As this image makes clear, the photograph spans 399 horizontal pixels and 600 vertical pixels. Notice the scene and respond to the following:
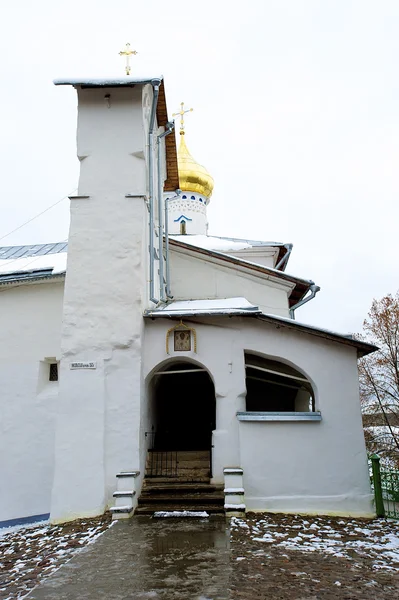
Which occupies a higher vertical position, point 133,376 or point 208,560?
point 133,376

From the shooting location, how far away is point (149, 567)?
17.4 ft

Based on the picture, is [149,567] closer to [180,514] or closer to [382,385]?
[180,514]

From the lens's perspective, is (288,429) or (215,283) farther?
(215,283)

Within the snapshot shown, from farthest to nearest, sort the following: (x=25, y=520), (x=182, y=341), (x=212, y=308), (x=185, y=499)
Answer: (x=25, y=520), (x=212, y=308), (x=182, y=341), (x=185, y=499)

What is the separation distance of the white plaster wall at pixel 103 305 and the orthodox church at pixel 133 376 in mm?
22

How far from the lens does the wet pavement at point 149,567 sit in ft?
15.0

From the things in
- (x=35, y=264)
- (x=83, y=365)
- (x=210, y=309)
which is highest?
(x=35, y=264)

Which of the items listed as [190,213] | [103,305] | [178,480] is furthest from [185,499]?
[190,213]

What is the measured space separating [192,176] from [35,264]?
35.1 ft

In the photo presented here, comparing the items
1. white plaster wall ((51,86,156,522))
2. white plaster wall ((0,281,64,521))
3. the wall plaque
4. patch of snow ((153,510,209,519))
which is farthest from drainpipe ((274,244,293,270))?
patch of snow ((153,510,209,519))

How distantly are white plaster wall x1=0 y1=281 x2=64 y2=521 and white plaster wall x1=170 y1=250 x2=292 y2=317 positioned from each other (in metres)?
3.36

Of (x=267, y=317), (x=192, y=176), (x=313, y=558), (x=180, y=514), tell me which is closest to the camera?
(x=313, y=558)

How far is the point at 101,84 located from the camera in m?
10.3

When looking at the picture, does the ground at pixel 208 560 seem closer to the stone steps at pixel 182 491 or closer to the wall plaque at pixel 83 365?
the stone steps at pixel 182 491
